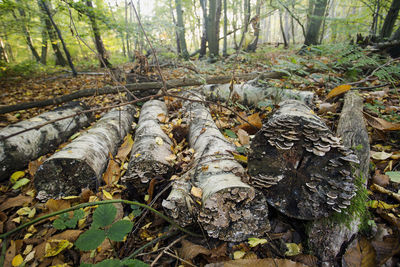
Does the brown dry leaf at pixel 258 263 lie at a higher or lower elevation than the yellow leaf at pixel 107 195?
higher

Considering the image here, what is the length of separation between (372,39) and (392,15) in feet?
2.14

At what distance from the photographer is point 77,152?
2076mm

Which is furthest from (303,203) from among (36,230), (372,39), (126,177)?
(372,39)

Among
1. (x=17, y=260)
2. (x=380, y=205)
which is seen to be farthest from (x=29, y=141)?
(x=380, y=205)

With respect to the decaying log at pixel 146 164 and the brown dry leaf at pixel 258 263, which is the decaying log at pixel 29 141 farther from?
the brown dry leaf at pixel 258 263

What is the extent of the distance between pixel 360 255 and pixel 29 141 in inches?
159

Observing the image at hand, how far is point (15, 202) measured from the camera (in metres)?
2.18

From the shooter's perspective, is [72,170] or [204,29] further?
[204,29]

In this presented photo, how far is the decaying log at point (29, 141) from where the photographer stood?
8.04 ft

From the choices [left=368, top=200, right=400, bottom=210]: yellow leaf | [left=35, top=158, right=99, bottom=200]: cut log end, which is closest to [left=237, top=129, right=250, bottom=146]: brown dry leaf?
[left=368, top=200, right=400, bottom=210]: yellow leaf

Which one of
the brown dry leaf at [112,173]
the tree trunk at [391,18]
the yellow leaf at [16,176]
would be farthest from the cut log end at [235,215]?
the tree trunk at [391,18]

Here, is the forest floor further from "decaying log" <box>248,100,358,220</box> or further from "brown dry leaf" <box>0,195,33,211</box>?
"decaying log" <box>248,100,358,220</box>

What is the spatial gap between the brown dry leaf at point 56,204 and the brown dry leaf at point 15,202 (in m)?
0.52

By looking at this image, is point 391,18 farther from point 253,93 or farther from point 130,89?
point 130,89
